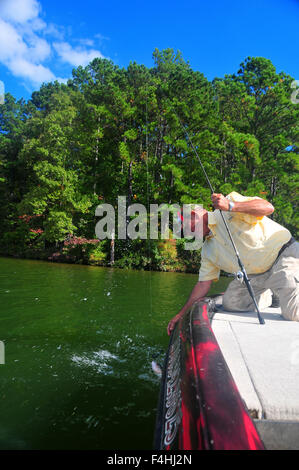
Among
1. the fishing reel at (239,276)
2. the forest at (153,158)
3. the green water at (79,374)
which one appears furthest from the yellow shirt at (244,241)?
the forest at (153,158)

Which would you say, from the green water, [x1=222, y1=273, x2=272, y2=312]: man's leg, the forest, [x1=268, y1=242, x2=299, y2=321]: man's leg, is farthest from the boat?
the forest

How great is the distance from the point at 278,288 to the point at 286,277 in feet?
0.41

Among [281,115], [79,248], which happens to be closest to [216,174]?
[281,115]

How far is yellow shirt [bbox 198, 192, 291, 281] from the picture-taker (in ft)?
8.95

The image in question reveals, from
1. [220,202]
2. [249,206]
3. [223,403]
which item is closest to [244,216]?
[249,206]

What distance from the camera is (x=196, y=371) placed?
135 cm

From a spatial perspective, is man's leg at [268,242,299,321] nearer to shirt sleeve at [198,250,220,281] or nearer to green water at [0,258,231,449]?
shirt sleeve at [198,250,220,281]

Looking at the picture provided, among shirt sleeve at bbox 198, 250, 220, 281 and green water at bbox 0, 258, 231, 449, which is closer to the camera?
green water at bbox 0, 258, 231, 449

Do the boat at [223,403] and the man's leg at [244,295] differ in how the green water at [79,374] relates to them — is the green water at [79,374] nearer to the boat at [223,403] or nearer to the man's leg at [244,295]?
the boat at [223,403]

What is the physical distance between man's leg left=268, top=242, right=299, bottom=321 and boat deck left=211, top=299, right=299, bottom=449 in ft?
0.59

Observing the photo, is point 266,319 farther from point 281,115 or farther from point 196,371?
point 281,115

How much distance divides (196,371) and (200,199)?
17413mm

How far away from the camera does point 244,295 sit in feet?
9.55

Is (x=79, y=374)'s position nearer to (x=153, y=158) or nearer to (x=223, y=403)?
(x=223, y=403)
